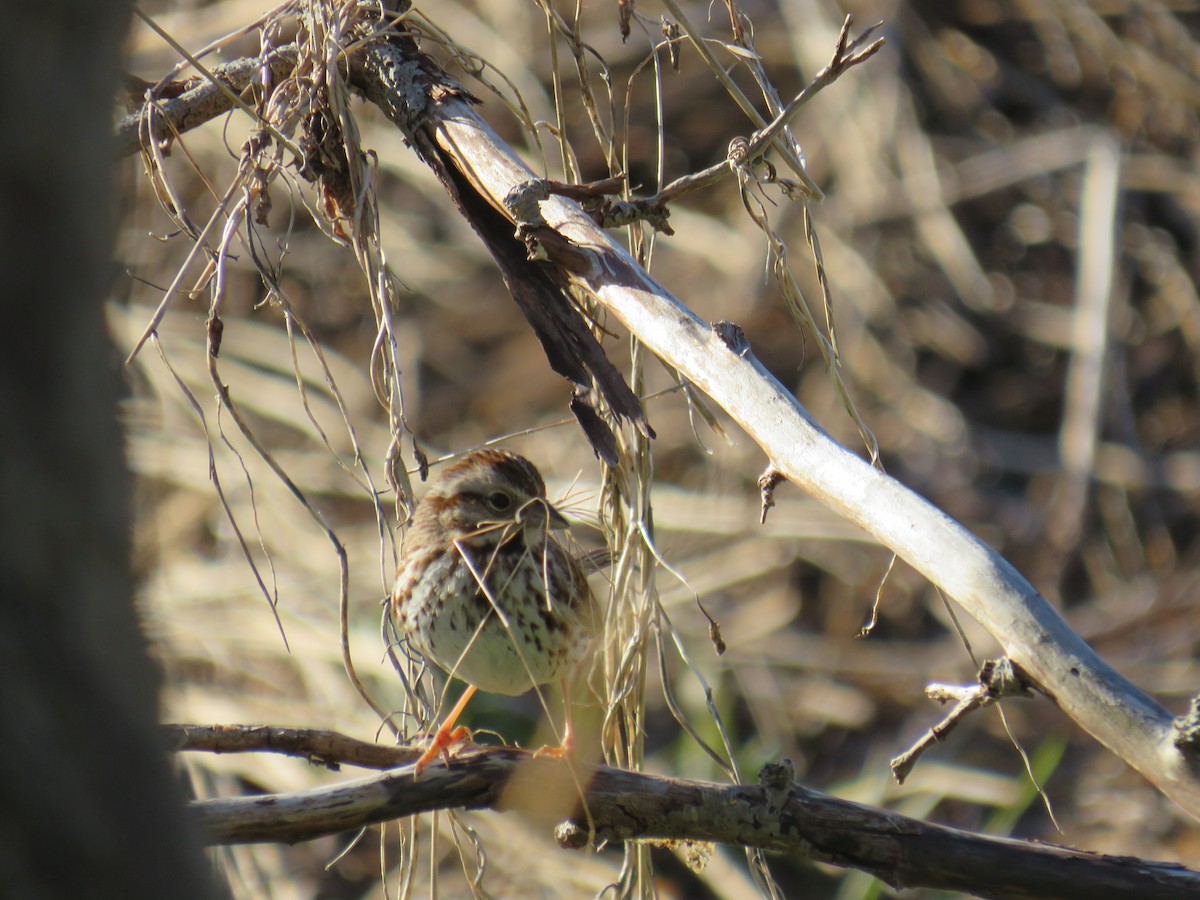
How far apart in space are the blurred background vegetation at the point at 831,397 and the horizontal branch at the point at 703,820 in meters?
3.17

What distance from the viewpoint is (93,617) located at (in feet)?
3.46

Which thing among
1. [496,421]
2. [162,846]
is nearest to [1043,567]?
[496,421]

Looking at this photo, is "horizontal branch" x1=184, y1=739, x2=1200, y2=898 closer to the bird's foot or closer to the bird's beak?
the bird's foot

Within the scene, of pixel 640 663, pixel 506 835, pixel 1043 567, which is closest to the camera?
pixel 640 663

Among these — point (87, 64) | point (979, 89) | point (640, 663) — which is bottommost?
point (640, 663)

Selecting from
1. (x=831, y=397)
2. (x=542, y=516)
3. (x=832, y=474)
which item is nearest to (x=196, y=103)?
(x=542, y=516)

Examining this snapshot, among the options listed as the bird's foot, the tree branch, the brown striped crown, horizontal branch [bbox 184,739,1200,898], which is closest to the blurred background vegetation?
the brown striped crown

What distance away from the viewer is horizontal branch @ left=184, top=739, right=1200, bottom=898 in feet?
5.97

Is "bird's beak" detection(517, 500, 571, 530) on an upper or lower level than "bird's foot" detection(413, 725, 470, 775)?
upper

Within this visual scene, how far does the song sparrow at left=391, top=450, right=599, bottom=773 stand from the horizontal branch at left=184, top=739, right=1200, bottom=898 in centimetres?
80

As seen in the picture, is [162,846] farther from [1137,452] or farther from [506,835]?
[1137,452]

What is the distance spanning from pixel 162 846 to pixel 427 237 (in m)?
6.11

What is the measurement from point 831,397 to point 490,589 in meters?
3.60

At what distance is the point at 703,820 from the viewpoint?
2.01m
